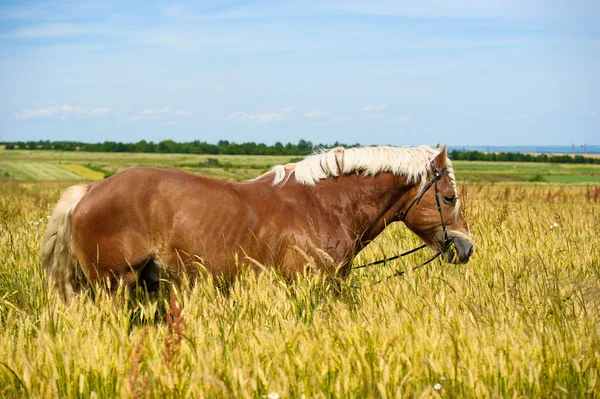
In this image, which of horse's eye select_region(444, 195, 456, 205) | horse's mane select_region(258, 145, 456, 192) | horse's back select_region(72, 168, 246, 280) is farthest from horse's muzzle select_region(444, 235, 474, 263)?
horse's back select_region(72, 168, 246, 280)

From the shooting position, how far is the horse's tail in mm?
4906

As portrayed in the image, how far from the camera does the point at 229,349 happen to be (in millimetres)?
3301

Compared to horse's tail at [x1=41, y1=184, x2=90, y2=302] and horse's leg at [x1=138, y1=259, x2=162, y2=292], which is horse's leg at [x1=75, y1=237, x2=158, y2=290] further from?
horse's tail at [x1=41, y1=184, x2=90, y2=302]

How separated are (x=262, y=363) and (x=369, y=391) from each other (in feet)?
2.26

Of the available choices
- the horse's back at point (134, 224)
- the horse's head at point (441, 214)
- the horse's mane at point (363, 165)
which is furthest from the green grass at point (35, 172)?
the horse's head at point (441, 214)

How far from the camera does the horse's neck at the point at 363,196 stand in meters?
5.23

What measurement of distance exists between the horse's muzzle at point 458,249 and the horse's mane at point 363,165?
1.60ft

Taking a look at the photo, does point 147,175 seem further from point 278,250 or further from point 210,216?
point 278,250

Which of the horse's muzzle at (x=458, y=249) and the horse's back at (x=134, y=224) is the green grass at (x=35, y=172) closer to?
the horse's back at (x=134, y=224)

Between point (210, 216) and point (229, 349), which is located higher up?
point (210, 216)

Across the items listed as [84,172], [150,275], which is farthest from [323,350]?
[84,172]

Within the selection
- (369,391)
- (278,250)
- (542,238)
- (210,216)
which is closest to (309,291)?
(278,250)

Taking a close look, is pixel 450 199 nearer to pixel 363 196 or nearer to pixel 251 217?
pixel 363 196

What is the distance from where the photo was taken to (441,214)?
17.6 ft
